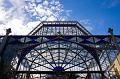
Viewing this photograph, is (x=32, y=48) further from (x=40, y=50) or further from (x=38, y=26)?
(x=38, y=26)

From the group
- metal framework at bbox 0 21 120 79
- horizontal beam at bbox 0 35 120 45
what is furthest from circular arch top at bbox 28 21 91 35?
horizontal beam at bbox 0 35 120 45

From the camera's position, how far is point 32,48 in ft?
126

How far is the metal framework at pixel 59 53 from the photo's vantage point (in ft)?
117

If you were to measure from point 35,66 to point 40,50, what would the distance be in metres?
3.88

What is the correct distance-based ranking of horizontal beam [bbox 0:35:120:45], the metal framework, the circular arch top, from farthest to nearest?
the circular arch top
horizontal beam [bbox 0:35:120:45]
the metal framework

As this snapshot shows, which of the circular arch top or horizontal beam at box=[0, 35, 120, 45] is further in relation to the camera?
the circular arch top

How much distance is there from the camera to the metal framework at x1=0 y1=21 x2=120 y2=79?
3552 centimetres

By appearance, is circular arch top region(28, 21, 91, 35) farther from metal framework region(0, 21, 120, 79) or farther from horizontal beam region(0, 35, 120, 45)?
horizontal beam region(0, 35, 120, 45)

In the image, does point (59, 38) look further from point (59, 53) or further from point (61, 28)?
point (61, 28)

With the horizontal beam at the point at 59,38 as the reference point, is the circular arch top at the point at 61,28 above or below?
above

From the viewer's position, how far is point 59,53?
43031 mm

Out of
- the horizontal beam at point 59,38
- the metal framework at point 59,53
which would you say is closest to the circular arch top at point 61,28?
the metal framework at point 59,53

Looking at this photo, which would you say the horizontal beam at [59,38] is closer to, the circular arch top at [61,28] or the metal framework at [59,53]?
the metal framework at [59,53]

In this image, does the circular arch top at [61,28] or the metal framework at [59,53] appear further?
the circular arch top at [61,28]
